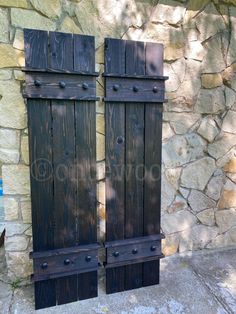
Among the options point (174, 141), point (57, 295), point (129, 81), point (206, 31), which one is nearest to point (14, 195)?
point (57, 295)

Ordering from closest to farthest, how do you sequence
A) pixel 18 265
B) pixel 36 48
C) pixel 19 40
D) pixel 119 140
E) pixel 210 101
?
pixel 36 48 → pixel 19 40 → pixel 119 140 → pixel 18 265 → pixel 210 101

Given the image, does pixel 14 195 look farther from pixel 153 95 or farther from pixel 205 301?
pixel 205 301

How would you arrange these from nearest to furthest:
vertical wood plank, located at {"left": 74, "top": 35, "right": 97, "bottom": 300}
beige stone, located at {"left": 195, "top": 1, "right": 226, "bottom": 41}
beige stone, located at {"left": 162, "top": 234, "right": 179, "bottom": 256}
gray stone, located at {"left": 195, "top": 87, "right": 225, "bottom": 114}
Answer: vertical wood plank, located at {"left": 74, "top": 35, "right": 97, "bottom": 300} < beige stone, located at {"left": 195, "top": 1, "right": 226, "bottom": 41} < gray stone, located at {"left": 195, "top": 87, "right": 225, "bottom": 114} < beige stone, located at {"left": 162, "top": 234, "right": 179, "bottom": 256}

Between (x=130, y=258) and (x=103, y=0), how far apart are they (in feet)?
5.61

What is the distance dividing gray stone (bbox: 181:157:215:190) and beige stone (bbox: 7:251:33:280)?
4.20ft

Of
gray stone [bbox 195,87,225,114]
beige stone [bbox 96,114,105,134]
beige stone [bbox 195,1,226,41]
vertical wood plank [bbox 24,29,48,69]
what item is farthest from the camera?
gray stone [bbox 195,87,225,114]

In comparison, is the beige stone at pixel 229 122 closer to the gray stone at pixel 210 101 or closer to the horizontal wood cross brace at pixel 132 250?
the gray stone at pixel 210 101

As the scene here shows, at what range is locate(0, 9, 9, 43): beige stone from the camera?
1.48 metres

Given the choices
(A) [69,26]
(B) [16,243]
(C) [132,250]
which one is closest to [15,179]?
(B) [16,243]

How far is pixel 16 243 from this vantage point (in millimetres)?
1713

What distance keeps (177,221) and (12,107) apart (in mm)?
1490

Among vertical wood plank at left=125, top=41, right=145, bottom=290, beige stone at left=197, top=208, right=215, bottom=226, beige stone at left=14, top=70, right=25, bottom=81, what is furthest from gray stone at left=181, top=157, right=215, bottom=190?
beige stone at left=14, top=70, right=25, bottom=81

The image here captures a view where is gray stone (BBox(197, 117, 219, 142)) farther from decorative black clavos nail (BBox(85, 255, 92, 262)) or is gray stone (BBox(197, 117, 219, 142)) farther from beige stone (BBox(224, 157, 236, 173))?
decorative black clavos nail (BBox(85, 255, 92, 262))

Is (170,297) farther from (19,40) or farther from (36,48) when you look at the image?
(19,40)
